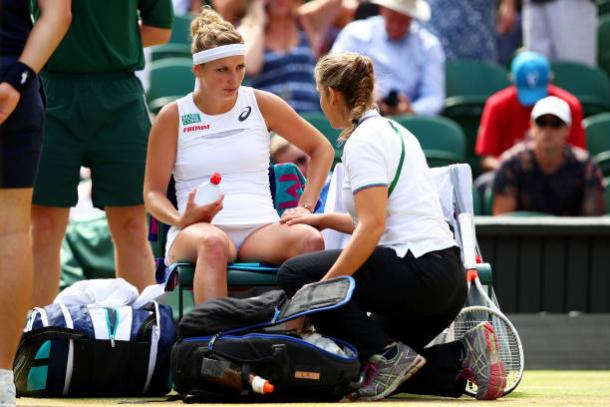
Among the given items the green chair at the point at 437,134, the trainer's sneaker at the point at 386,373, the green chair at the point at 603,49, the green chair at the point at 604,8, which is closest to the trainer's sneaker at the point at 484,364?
the trainer's sneaker at the point at 386,373

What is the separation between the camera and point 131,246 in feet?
20.8

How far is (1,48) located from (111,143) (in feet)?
5.34

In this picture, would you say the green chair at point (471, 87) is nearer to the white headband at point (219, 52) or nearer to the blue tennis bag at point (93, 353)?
the white headband at point (219, 52)

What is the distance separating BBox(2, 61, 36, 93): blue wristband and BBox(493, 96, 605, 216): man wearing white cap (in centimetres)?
471

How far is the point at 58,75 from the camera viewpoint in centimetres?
629

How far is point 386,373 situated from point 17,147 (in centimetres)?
150

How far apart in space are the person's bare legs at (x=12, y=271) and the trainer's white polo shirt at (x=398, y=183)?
3.91 feet

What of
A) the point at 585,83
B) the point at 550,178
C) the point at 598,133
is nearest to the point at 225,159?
the point at 550,178

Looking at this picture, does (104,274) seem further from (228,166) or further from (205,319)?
(205,319)

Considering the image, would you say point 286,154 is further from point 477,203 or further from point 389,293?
point 389,293

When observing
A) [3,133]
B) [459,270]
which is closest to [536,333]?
[459,270]

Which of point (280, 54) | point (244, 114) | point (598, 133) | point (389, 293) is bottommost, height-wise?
point (389, 293)

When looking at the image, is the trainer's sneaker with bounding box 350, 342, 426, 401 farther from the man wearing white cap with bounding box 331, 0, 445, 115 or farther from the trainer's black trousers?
the man wearing white cap with bounding box 331, 0, 445, 115

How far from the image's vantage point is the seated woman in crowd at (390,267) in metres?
5.14
